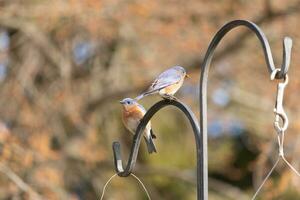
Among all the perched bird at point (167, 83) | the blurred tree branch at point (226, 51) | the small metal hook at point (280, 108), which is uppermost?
the blurred tree branch at point (226, 51)

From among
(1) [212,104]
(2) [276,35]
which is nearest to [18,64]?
(1) [212,104]

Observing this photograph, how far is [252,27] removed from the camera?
1.93 metres

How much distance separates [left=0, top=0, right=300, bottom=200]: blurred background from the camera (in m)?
5.70

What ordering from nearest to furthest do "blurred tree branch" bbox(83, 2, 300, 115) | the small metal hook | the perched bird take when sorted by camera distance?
the small metal hook
the perched bird
"blurred tree branch" bbox(83, 2, 300, 115)

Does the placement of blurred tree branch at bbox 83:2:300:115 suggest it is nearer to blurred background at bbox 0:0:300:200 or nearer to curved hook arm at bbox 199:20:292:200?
blurred background at bbox 0:0:300:200

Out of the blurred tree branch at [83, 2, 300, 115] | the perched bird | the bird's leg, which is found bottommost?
the bird's leg

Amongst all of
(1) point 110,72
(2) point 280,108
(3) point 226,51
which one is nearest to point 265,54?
(2) point 280,108

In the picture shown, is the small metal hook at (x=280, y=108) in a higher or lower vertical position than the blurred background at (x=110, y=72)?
lower

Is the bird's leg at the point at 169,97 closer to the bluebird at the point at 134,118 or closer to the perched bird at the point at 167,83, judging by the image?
the perched bird at the point at 167,83

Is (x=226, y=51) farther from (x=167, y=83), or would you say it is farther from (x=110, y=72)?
(x=167, y=83)

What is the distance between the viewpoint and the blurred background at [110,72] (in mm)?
5699

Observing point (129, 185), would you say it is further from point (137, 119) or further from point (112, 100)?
point (137, 119)

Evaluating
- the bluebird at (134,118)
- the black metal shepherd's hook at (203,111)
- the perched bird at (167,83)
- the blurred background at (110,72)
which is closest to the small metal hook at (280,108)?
the black metal shepherd's hook at (203,111)

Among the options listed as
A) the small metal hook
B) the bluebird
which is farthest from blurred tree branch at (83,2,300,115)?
the small metal hook
